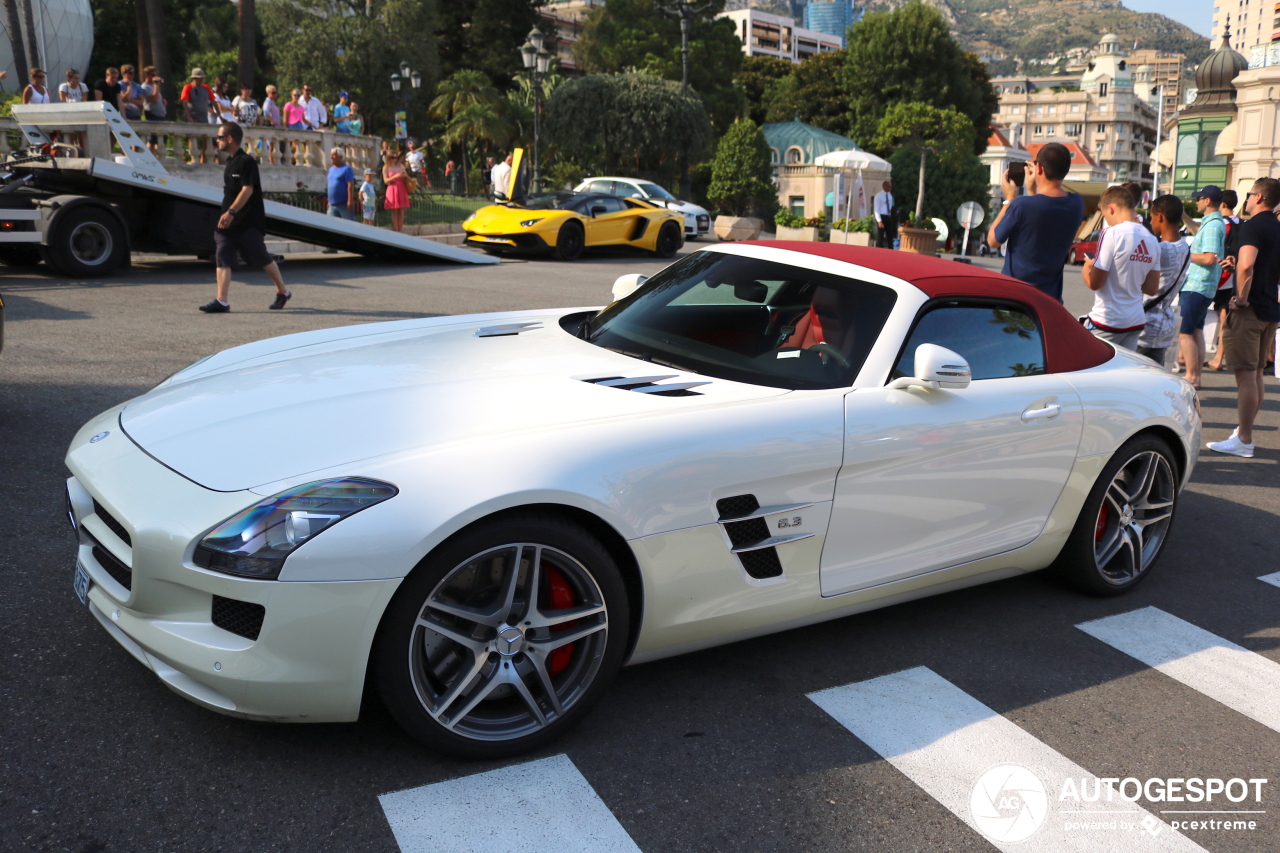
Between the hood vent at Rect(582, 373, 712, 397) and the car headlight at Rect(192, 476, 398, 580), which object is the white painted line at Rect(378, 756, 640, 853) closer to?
the car headlight at Rect(192, 476, 398, 580)

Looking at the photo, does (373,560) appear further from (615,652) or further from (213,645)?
(615,652)

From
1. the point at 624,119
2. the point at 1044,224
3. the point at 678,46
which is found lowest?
the point at 1044,224

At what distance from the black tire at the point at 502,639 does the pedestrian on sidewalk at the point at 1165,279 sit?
229 inches

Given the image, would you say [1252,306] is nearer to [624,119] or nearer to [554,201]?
[554,201]

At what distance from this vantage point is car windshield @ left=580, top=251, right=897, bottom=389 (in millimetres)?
3824

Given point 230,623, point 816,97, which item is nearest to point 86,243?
point 230,623

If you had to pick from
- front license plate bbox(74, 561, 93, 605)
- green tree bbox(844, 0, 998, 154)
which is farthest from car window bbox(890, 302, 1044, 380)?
green tree bbox(844, 0, 998, 154)

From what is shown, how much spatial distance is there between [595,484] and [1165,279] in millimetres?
6637

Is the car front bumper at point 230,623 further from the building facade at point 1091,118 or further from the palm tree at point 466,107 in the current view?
the building facade at point 1091,118

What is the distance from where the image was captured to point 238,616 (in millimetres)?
2678

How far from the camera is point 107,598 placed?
297cm

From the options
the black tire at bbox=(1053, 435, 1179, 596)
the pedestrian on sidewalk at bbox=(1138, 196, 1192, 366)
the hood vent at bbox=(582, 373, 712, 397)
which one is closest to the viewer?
the hood vent at bbox=(582, 373, 712, 397)

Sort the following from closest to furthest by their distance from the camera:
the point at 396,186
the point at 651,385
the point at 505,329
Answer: the point at 651,385 → the point at 505,329 → the point at 396,186

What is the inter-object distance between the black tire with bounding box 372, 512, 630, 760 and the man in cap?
7.56 metres
